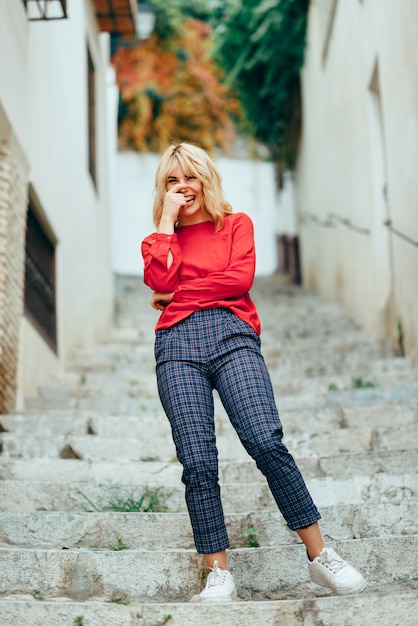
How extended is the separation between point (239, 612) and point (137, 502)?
50.0 inches

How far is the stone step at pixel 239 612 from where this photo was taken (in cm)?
262

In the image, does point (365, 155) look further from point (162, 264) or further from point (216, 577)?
point (216, 577)

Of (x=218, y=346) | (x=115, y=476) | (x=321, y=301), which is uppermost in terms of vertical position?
(x=218, y=346)

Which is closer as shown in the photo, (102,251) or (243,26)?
(102,251)

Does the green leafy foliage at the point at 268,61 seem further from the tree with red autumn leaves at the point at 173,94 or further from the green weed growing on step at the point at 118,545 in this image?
the green weed growing on step at the point at 118,545

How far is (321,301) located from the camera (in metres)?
12.0

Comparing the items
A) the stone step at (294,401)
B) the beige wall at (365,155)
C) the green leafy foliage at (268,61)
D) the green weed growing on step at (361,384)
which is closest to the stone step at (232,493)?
the stone step at (294,401)

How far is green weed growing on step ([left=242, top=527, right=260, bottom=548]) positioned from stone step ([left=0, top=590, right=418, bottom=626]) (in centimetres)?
76

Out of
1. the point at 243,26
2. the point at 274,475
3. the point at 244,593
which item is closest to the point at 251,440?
the point at 274,475

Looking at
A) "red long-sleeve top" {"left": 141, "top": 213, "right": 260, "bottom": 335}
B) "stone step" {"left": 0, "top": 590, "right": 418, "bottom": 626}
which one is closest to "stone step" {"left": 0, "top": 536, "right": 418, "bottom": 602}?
"stone step" {"left": 0, "top": 590, "right": 418, "bottom": 626}

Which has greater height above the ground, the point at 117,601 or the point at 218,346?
the point at 218,346

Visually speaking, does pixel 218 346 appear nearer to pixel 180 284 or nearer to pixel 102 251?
pixel 180 284

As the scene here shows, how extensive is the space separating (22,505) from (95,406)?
2262 millimetres

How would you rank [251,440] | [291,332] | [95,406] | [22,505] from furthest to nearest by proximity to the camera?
[291,332] → [95,406] → [22,505] → [251,440]
